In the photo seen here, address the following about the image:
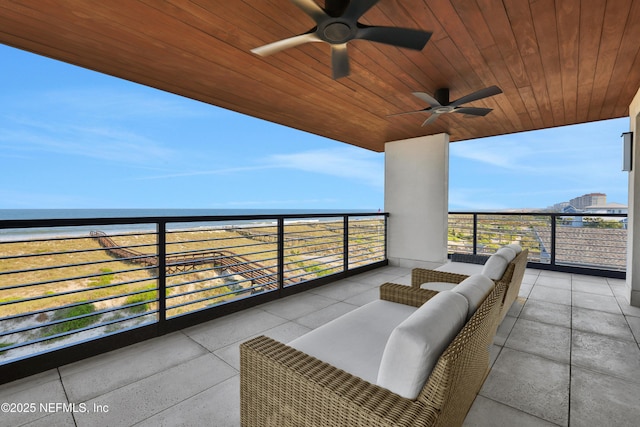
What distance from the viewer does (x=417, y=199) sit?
5391 millimetres

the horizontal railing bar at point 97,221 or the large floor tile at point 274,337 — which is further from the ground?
the horizontal railing bar at point 97,221

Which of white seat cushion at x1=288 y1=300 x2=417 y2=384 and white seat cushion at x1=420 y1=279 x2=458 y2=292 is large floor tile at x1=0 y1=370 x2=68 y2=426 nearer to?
white seat cushion at x1=288 y1=300 x2=417 y2=384

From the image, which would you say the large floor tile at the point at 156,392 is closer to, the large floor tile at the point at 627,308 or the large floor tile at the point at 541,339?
the large floor tile at the point at 541,339

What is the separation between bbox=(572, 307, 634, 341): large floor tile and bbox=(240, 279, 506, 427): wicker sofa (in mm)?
2197

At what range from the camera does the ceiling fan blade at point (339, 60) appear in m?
2.12

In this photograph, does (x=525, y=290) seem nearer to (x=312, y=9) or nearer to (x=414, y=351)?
(x=414, y=351)

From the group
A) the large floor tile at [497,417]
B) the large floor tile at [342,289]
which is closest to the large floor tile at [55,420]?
the large floor tile at [497,417]

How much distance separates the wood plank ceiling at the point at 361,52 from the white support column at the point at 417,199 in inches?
58.0

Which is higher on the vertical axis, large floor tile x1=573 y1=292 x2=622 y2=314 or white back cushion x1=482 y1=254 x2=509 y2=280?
white back cushion x1=482 y1=254 x2=509 y2=280

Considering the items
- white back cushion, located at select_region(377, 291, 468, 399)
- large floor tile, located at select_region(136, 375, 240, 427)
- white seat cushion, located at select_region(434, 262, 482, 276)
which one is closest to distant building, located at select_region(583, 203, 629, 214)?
white seat cushion, located at select_region(434, 262, 482, 276)

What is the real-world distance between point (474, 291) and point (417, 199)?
4203mm

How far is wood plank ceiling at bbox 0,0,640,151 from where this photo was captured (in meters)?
2.02

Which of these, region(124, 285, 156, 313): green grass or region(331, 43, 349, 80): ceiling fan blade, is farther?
region(124, 285, 156, 313): green grass

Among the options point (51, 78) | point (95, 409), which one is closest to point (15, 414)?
point (95, 409)
